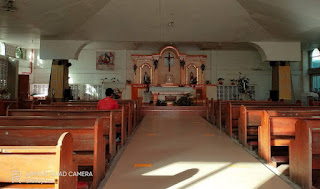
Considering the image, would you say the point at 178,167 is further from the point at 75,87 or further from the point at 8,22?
the point at 75,87

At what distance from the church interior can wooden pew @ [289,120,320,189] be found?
12 millimetres

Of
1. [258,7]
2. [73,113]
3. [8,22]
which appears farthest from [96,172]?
[8,22]

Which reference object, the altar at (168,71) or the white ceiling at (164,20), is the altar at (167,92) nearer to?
the altar at (168,71)

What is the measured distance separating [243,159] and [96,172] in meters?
2.15

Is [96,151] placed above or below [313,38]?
below

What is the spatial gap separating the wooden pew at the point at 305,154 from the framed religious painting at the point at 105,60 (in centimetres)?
1395

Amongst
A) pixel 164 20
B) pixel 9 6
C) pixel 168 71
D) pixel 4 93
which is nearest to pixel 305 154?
pixel 9 6

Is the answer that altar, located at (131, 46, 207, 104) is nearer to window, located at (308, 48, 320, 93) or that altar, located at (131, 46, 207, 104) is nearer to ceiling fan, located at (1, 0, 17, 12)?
window, located at (308, 48, 320, 93)

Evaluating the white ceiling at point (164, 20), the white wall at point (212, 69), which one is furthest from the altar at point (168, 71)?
the white ceiling at point (164, 20)

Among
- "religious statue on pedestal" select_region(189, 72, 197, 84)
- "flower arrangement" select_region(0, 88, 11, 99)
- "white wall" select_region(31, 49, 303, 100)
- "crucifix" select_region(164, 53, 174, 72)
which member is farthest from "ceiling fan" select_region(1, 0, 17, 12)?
"religious statue on pedestal" select_region(189, 72, 197, 84)

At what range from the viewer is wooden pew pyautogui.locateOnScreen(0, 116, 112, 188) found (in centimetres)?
196

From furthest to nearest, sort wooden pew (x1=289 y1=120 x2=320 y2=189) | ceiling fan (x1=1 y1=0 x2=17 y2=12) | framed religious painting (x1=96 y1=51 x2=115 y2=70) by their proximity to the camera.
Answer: framed religious painting (x1=96 y1=51 x2=115 y2=70) < ceiling fan (x1=1 y1=0 x2=17 y2=12) < wooden pew (x1=289 y1=120 x2=320 y2=189)

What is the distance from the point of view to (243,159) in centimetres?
328

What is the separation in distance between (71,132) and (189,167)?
5.17ft
